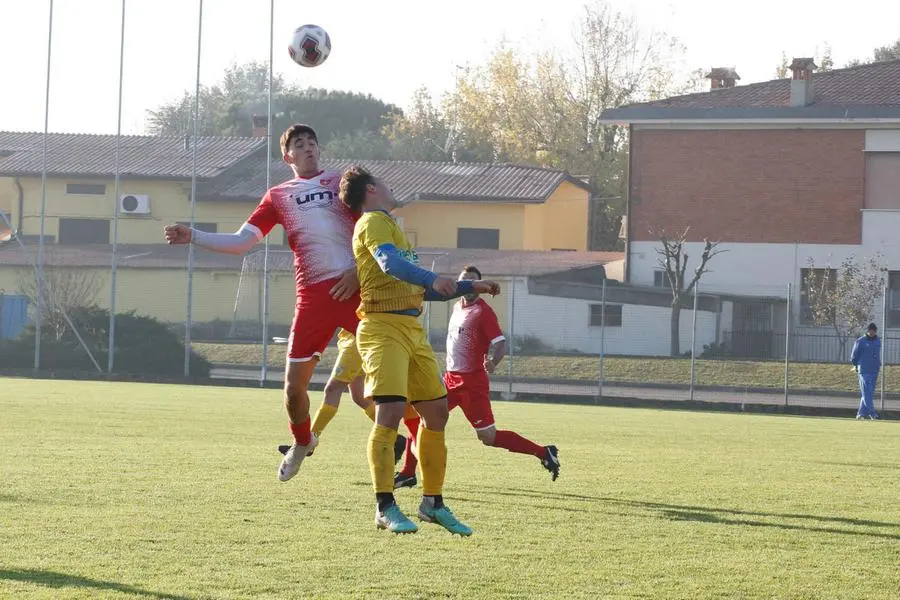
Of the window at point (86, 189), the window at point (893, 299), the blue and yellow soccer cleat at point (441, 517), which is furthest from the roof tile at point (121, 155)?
the blue and yellow soccer cleat at point (441, 517)

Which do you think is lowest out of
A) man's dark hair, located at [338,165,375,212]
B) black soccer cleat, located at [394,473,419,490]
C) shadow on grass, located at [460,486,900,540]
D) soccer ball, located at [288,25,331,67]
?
shadow on grass, located at [460,486,900,540]

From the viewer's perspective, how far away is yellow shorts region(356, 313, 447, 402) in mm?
8305

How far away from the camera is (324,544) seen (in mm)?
8398

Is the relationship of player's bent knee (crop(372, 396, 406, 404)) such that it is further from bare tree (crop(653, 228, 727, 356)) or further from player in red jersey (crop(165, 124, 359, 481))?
bare tree (crop(653, 228, 727, 356))

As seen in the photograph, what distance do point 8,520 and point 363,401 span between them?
3.18 metres

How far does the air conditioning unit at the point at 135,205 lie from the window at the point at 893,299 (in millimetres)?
28187

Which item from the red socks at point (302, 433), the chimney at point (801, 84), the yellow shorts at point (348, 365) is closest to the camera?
the red socks at point (302, 433)

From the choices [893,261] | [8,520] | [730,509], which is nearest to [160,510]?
[8,520]

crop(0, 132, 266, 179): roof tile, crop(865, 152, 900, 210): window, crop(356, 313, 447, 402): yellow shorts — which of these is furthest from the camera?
crop(0, 132, 266, 179): roof tile

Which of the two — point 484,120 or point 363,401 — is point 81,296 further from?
point 484,120

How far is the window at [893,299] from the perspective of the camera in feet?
140

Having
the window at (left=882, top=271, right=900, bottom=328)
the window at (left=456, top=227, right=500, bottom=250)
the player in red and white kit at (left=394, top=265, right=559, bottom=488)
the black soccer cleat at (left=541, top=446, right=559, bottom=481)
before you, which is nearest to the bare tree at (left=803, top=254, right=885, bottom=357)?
the window at (left=882, top=271, right=900, bottom=328)

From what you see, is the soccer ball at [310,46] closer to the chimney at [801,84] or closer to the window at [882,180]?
the window at [882,180]

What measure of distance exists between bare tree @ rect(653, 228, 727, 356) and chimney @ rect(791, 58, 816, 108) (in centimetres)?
557
